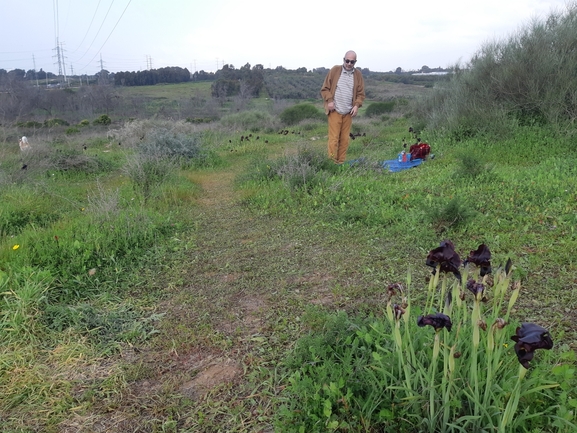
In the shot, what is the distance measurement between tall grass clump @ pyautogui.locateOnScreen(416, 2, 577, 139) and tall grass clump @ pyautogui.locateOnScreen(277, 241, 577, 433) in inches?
308

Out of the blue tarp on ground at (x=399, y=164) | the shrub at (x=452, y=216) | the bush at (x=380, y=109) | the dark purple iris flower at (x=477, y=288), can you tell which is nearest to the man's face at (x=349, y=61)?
the blue tarp on ground at (x=399, y=164)

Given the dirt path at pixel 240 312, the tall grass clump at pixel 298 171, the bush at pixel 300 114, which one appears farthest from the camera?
the bush at pixel 300 114

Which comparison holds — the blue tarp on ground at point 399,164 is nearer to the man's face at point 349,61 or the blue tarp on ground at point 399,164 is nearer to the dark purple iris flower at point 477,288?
the man's face at point 349,61

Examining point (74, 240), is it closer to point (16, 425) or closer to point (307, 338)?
point (16, 425)

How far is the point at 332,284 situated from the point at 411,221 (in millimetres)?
1396

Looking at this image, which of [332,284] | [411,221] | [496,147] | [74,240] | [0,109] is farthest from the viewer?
[0,109]

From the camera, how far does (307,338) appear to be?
225 centimetres

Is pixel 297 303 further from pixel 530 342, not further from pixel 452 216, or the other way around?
pixel 452 216

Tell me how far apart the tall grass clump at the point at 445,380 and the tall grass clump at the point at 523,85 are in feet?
25.7

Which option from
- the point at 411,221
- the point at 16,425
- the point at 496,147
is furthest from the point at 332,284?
the point at 496,147

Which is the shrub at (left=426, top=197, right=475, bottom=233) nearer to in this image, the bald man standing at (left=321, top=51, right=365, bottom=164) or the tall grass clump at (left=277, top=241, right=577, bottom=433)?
the tall grass clump at (left=277, top=241, right=577, bottom=433)

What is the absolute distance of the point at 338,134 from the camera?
745 cm

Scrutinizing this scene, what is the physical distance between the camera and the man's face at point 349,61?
7.00 m

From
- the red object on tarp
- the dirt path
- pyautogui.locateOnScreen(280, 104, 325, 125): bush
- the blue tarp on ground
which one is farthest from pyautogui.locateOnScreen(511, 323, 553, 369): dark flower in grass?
pyautogui.locateOnScreen(280, 104, 325, 125): bush
